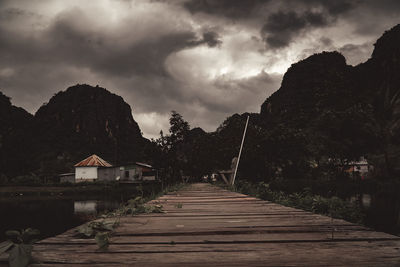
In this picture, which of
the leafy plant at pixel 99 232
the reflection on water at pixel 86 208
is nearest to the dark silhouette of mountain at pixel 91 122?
the reflection on water at pixel 86 208

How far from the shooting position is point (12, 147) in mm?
66688

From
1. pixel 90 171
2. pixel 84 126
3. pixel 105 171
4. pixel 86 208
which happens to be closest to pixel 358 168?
pixel 86 208

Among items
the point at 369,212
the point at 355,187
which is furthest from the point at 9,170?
the point at 369,212

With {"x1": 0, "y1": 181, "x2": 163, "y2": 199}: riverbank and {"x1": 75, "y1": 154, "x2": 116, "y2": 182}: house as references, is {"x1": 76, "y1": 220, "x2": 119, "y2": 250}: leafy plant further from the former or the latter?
{"x1": 75, "y1": 154, "x2": 116, "y2": 182}: house

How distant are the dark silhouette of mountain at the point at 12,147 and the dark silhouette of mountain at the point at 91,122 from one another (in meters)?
58.8

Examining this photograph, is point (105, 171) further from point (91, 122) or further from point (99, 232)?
point (91, 122)

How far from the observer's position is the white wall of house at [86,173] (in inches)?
2288

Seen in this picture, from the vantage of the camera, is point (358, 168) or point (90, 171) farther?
point (90, 171)

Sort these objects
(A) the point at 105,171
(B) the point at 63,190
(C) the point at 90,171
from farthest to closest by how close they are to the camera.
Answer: (A) the point at 105,171 → (C) the point at 90,171 → (B) the point at 63,190

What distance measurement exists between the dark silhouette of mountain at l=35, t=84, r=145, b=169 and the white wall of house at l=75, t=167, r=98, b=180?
80.5 metres

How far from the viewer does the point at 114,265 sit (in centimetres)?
138

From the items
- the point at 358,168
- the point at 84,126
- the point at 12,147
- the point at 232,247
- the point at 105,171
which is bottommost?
the point at 358,168

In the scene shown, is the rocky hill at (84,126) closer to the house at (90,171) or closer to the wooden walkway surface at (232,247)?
the house at (90,171)

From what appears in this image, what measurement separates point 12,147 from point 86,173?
840 inches
